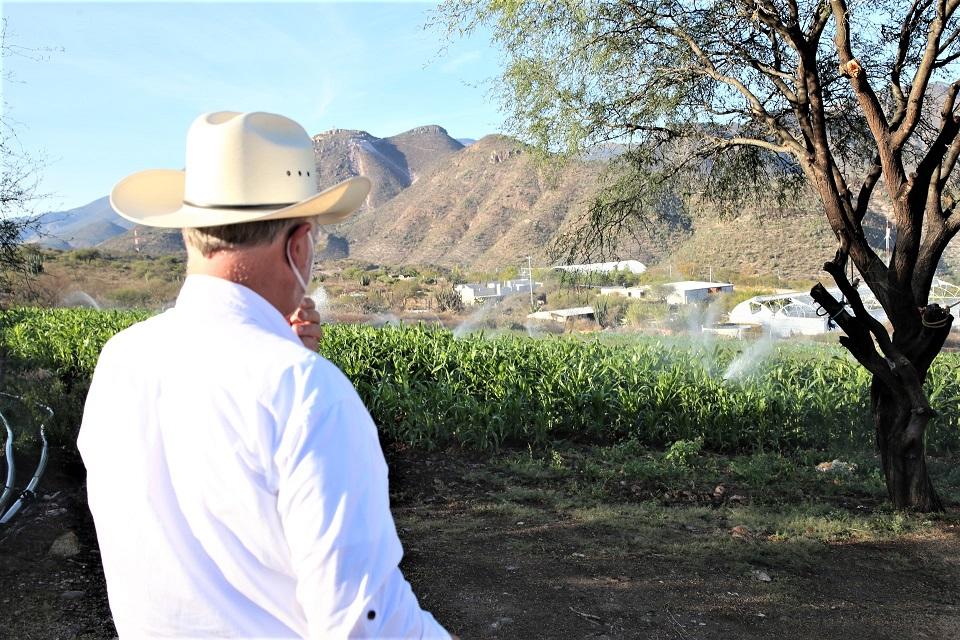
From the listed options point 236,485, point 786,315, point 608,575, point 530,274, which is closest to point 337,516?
point 236,485

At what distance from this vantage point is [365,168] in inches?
A: 3246

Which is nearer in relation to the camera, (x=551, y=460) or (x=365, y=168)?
(x=551, y=460)

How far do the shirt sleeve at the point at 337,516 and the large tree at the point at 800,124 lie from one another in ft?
15.8

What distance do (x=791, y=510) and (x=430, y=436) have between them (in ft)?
10.5

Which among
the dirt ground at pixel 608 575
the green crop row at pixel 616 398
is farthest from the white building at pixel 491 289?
the dirt ground at pixel 608 575

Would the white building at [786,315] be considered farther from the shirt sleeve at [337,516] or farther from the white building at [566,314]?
the shirt sleeve at [337,516]

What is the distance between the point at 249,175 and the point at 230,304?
9.6 inches

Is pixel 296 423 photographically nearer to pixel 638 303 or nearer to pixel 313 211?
pixel 313 211

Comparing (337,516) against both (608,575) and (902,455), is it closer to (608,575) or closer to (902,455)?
(608,575)

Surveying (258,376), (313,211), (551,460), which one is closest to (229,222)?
(313,211)

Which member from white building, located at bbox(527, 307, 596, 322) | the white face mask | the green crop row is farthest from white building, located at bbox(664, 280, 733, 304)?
the white face mask

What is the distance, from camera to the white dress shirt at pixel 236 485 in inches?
41.6

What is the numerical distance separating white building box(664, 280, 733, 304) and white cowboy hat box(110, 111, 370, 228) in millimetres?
30300

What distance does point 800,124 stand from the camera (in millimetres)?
5734
